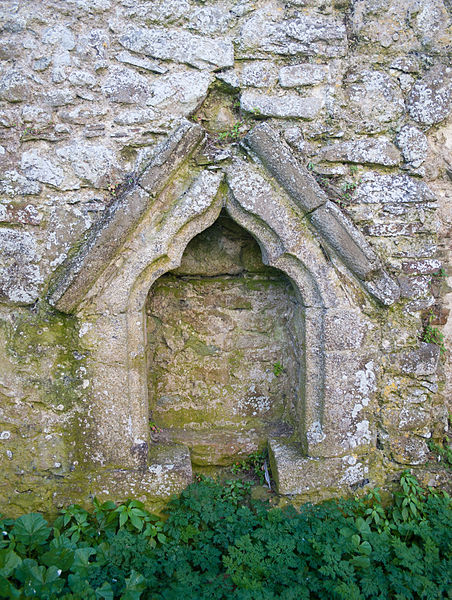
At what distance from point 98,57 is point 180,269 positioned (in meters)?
1.45

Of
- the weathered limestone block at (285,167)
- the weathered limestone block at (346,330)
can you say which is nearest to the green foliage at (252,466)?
the weathered limestone block at (346,330)

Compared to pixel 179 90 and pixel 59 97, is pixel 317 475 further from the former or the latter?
pixel 59 97

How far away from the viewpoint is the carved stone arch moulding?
2629mm

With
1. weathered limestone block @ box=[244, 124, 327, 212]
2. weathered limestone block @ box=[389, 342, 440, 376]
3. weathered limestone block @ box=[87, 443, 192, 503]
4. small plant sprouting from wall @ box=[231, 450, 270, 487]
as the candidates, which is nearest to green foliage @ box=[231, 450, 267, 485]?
small plant sprouting from wall @ box=[231, 450, 270, 487]

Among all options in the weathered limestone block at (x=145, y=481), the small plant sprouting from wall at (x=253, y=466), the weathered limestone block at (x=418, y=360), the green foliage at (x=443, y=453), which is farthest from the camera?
the small plant sprouting from wall at (x=253, y=466)

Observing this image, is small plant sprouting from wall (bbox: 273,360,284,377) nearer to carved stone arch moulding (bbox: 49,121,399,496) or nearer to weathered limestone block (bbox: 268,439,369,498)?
carved stone arch moulding (bbox: 49,121,399,496)

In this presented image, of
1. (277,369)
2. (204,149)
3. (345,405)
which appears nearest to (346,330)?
(345,405)

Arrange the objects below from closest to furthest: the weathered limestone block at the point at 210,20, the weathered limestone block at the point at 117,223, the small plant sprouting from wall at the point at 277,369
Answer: the weathered limestone block at the point at 117,223 → the weathered limestone block at the point at 210,20 → the small plant sprouting from wall at the point at 277,369

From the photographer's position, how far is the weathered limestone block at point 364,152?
2.79 metres

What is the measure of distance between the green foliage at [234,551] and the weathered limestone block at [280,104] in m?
2.50

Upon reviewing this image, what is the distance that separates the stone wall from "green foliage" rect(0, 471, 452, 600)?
0.69 feet

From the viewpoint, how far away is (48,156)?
8.66 feet

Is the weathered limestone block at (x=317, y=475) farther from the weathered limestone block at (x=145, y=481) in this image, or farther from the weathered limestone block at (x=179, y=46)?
the weathered limestone block at (x=179, y=46)

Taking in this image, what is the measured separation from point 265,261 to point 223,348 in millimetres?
817
